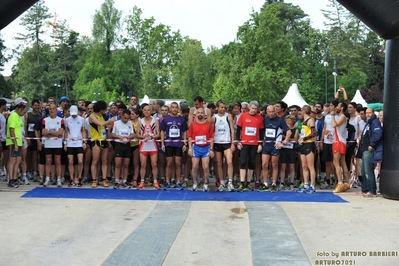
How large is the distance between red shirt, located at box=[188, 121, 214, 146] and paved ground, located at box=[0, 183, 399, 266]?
6.06 ft

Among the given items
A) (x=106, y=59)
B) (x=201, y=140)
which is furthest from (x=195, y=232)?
(x=106, y=59)

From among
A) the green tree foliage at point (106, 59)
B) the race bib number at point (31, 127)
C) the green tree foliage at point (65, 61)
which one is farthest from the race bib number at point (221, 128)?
the green tree foliage at point (65, 61)

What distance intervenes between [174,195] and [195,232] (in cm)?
338

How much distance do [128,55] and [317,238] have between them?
216 ft

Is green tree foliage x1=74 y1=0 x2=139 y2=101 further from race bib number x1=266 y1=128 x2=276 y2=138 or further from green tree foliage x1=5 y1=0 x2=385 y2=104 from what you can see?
race bib number x1=266 y1=128 x2=276 y2=138

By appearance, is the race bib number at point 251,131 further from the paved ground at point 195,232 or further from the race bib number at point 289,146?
the paved ground at point 195,232

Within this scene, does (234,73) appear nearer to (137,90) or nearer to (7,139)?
(137,90)

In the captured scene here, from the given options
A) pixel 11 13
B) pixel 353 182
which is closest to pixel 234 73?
pixel 353 182

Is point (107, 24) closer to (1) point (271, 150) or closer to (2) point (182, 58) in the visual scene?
(2) point (182, 58)

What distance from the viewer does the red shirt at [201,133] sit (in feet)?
36.6

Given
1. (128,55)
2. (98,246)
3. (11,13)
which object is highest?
(128,55)

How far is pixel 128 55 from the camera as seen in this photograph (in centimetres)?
7038

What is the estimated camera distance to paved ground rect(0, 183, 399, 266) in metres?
5.93

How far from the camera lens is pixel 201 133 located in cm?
1115
